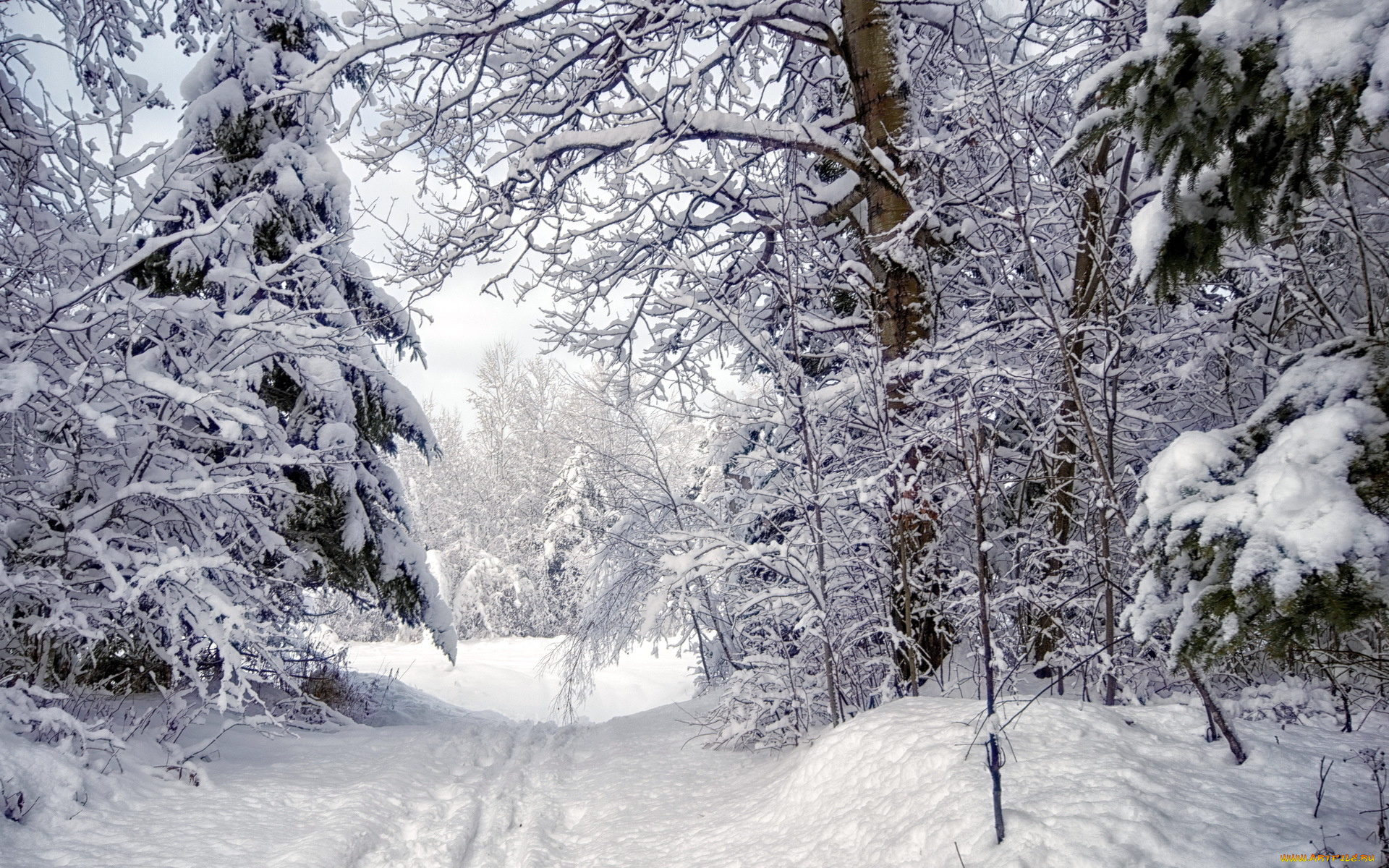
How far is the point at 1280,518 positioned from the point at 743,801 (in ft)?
10.7

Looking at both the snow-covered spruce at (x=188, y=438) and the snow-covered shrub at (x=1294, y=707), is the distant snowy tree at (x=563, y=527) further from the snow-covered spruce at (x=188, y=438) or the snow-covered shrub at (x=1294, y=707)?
the snow-covered shrub at (x=1294, y=707)

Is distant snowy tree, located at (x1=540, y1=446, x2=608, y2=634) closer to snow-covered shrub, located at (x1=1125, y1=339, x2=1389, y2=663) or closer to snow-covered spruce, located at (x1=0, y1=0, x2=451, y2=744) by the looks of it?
snow-covered spruce, located at (x1=0, y1=0, x2=451, y2=744)

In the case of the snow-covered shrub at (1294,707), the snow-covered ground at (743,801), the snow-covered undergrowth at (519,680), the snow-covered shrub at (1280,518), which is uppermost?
the snow-covered shrub at (1280,518)

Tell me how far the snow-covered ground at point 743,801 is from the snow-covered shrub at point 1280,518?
34.0 inches

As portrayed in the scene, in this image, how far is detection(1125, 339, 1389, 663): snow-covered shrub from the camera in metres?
1.33

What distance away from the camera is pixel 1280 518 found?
1.43 meters

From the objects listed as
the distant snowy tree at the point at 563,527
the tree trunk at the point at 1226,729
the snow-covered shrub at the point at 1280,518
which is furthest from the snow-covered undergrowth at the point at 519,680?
the snow-covered shrub at the point at 1280,518

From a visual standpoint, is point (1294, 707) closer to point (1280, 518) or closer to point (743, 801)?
point (1280, 518)

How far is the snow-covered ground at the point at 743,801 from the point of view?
2139 millimetres

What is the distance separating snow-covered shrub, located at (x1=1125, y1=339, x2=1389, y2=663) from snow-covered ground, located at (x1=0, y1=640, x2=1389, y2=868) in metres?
0.86

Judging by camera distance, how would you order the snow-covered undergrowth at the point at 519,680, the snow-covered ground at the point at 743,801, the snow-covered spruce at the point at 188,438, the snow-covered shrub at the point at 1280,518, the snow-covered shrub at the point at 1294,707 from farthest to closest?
the snow-covered undergrowth at the point at 519,680, the snow-covered spruce at the point at 188,438, the snow-covered shrub at the point at 1294,707, the snow-covered ground at the point at 743,801, the snow-covered shrub at the point at 1280,518

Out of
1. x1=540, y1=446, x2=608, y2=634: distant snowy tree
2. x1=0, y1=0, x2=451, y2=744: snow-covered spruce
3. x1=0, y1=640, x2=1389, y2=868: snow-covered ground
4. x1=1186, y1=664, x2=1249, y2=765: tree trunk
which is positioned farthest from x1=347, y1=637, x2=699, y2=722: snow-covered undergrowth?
x1=1186, y1=664, x2=1249, y2=765: tree trunk

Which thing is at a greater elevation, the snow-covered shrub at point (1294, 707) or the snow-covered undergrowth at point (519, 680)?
the snow-covered shrub at point (1294, 707)

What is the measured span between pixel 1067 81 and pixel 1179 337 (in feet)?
7.28
